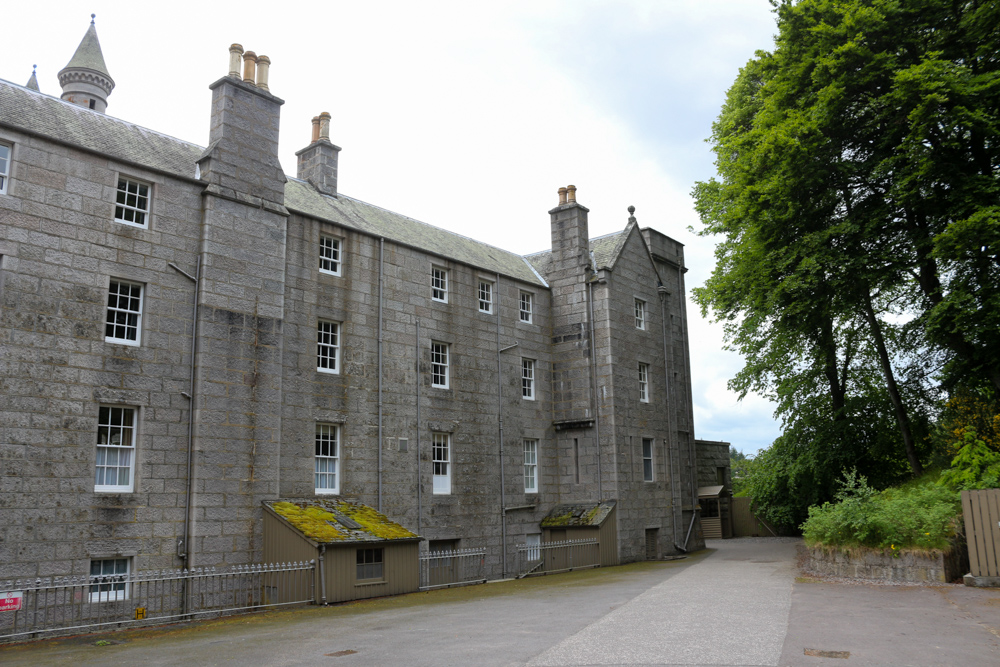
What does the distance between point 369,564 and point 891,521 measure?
43.0ft

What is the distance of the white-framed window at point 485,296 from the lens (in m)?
27.8

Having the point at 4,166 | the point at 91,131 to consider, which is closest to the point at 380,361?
the point at 91,131

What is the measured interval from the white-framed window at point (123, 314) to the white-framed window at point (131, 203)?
64.7 inches

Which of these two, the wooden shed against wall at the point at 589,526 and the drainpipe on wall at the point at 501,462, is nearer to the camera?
the drainpipe on wall at the point at 501,462

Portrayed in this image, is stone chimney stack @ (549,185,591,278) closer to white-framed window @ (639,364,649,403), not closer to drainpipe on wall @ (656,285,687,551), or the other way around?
drainpipe on wall @ (656,285,687,551)

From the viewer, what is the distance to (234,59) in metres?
20.7

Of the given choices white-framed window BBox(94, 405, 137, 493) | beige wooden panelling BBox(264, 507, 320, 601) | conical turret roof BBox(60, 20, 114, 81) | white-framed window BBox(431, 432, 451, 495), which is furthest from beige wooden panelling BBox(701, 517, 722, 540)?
conical turret roof BBox(60, 20, 114, 81)

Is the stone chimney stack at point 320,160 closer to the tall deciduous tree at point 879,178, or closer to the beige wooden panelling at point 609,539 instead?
the tall deciduous tree at point 879,178

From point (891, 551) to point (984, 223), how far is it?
8935mm

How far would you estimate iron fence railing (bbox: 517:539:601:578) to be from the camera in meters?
25.7

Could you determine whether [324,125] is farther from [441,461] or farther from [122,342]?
[441,461]

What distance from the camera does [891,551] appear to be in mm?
17781

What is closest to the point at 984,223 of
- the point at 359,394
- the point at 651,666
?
the point at 651,666

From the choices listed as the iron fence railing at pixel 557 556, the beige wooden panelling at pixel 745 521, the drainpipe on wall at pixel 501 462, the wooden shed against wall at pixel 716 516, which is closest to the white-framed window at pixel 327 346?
the drainpipe on wall at pixel 501 462
